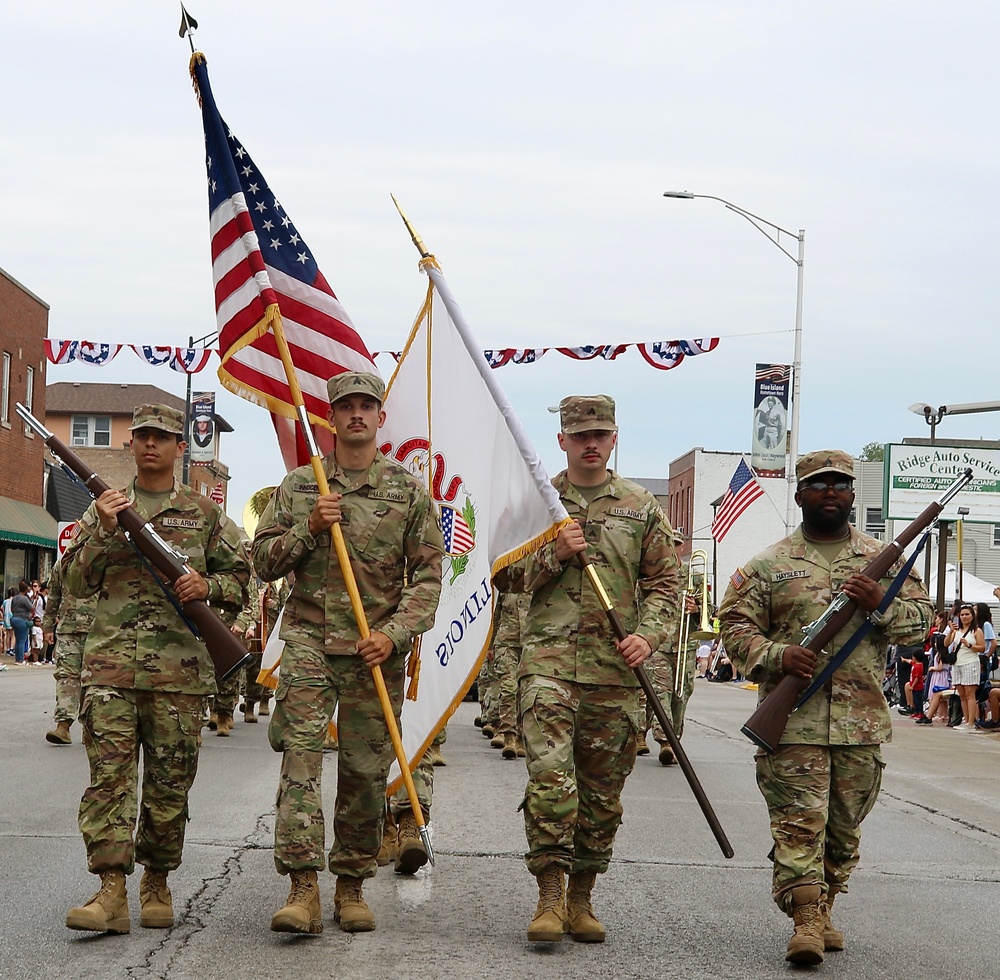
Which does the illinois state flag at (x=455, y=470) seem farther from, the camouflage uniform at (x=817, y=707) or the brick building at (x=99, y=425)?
the brick building at (x=99, y=425)

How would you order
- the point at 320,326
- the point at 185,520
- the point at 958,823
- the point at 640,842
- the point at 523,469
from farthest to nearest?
1. the point at 958,823
2. the point at 640,842
3. the point at 320,326
4. the point at 523,469
5. the point at 185,520

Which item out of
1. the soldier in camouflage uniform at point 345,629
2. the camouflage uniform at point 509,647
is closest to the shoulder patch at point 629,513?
the soldier in camouflage uniform at point 345,629

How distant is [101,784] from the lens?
6457 millimetres

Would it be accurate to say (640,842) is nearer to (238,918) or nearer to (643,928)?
(643,928)

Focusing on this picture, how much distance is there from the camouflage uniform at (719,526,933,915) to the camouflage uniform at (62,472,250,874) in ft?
7.36

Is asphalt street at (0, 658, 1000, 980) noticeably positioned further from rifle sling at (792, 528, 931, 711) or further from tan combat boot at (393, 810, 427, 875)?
rifle sling at (792, 528, 931, 711)

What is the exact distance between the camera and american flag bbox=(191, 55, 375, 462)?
788cm

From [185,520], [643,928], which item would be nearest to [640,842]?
[643,928]

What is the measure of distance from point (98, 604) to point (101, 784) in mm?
810

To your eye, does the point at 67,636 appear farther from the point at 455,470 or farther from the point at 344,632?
the point at 344,632

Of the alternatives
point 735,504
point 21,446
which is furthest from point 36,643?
point 735,504

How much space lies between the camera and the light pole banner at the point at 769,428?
32938 mm

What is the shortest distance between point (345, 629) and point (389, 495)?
0.61 m

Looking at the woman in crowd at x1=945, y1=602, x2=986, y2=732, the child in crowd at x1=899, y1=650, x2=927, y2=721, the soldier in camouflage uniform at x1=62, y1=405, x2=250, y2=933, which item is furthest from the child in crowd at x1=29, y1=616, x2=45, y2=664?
the soldier in camouflage uniform at x1=62, y1=405, x2=250, y2=933
